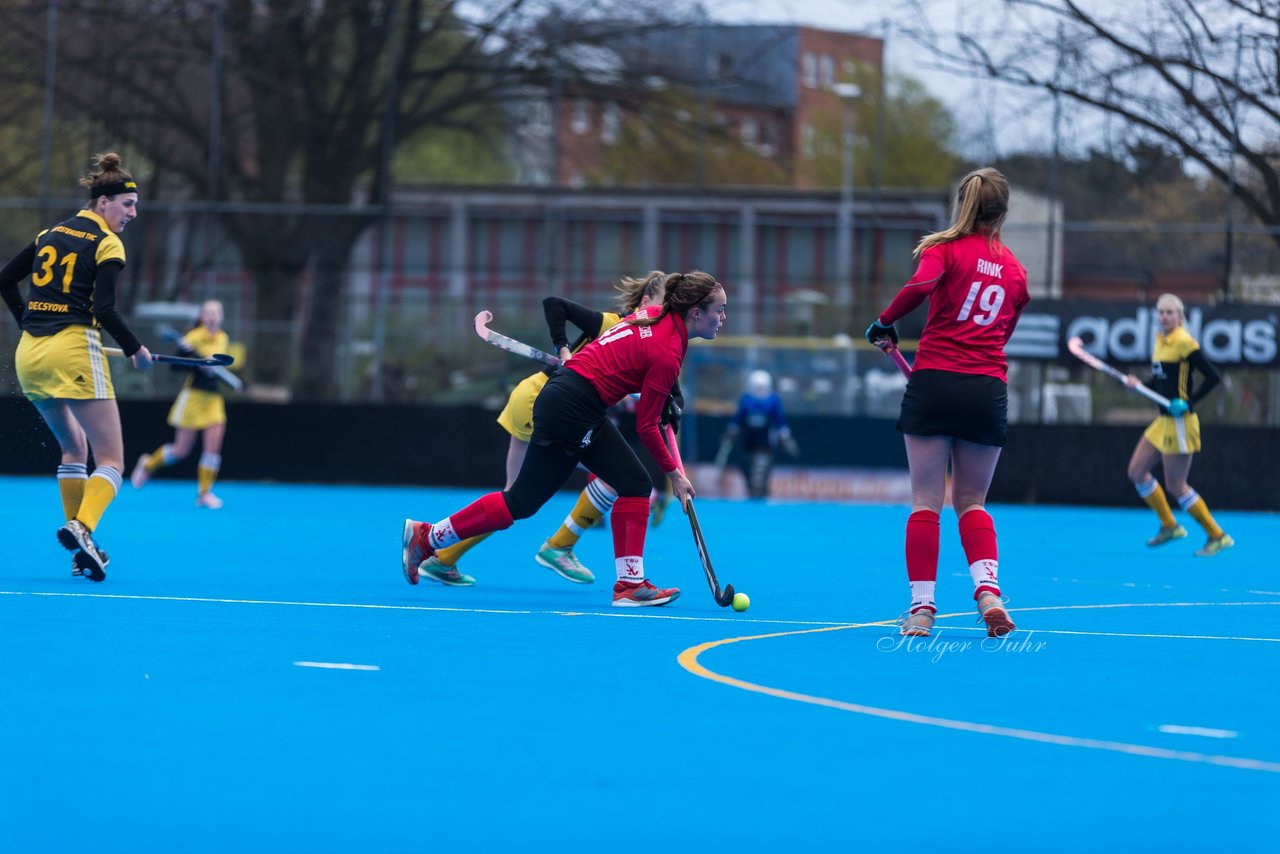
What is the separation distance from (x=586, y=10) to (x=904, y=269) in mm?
6022

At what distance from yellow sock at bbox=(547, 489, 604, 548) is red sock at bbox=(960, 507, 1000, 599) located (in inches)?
109

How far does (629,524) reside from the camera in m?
8.76

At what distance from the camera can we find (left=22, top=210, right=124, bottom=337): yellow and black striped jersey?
9188 mm

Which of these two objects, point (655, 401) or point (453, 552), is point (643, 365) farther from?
point (453, 552)

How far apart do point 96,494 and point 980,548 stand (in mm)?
4424

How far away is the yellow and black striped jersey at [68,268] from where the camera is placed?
919 centimetres

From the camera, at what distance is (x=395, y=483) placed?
22.8m

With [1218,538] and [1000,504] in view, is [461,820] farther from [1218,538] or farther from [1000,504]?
[1000,504]

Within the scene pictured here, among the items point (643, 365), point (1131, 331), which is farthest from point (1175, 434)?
point (1131, 331)

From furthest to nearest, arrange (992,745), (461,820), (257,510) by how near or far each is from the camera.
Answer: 1. (257,510)
2. (992,745)
3. (461,820)

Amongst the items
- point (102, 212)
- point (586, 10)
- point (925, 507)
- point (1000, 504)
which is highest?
point (586, 10)

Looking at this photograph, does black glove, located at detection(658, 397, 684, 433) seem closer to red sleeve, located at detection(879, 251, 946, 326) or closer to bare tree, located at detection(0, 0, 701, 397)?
red sleeve, located at detection(879, 251, 946, 326)

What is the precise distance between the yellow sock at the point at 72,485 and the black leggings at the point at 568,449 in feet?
7.81

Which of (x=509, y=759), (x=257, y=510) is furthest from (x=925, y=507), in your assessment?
(x=257, y=510)
